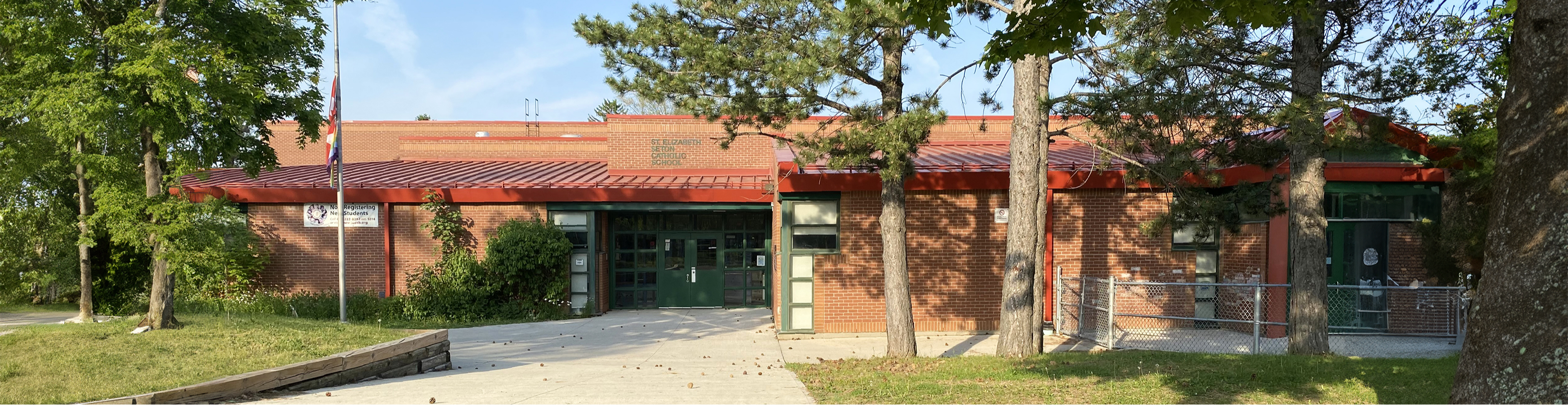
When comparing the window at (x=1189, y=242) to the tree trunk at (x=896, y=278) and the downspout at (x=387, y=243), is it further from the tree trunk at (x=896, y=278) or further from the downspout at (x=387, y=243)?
the downspout at (x=387, y=243)

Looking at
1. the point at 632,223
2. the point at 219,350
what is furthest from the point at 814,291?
the point at 219,350

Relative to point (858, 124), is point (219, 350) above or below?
below

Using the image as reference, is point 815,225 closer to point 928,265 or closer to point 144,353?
point 928,265

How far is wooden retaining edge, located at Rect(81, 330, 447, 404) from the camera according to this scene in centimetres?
708

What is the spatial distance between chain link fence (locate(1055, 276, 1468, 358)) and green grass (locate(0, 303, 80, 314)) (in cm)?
2074

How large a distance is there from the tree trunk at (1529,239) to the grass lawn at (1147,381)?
2.14 meters

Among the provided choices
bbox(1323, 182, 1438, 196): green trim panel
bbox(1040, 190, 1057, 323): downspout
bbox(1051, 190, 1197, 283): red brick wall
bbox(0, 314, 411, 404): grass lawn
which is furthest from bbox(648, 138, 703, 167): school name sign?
bbox(1323, 182, 1438, 196): green trim panel

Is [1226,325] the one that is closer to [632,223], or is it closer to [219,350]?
[632,223]

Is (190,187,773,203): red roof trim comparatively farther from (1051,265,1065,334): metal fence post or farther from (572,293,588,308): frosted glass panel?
(1051,265,1065,334): metal fence post

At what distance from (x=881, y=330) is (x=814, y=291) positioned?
50.2 inches

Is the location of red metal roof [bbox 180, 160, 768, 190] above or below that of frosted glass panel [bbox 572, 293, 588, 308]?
above

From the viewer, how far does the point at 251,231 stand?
16391 mm

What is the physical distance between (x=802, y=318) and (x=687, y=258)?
492cm

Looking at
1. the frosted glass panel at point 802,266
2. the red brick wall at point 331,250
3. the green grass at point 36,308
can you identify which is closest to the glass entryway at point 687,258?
the red brick wall at point 331,250
